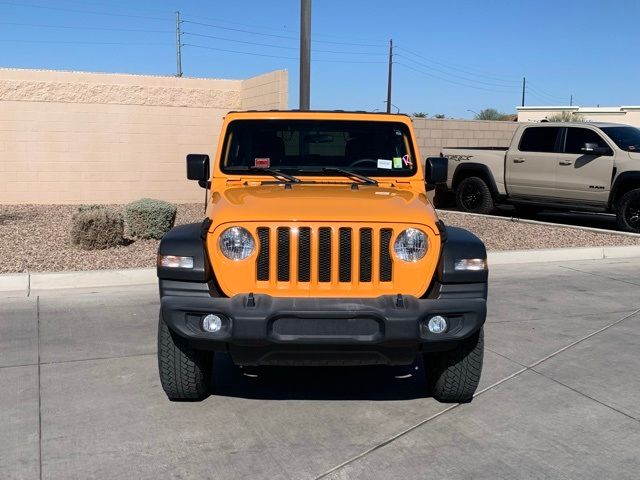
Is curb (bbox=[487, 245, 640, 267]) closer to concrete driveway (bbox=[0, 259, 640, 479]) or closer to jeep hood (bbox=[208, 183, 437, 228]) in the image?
concrete driveway (bbox=[0, 259, 640, 479])

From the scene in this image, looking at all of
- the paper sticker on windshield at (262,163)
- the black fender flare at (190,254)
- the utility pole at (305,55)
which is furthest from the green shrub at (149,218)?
the black fender flare at (190,254)

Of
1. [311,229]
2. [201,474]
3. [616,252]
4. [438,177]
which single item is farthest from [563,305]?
[201,474]

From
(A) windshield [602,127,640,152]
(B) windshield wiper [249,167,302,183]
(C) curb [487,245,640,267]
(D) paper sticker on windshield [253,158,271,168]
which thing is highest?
(A) windshield [602,127,640,152]

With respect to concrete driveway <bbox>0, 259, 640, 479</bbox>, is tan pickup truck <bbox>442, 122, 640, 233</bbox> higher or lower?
higher

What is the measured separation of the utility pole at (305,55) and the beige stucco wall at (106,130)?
12.8 ft

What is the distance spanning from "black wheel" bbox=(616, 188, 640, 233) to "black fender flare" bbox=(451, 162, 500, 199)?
8.35 ft

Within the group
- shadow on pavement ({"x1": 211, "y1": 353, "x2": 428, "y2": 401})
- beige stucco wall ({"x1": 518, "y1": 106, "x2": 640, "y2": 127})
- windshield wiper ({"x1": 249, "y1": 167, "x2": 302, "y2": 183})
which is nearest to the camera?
shadow on pavement ({"x1": 211, "y1": 353, "x2": 428, "y2": 401})

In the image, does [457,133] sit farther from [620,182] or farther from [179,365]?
[179,365]

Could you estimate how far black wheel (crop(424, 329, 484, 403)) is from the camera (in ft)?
14.6

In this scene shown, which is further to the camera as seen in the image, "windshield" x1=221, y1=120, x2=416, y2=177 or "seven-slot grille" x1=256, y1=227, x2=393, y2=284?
"windshield" x1=221, y1=120, x2=416, y2=177

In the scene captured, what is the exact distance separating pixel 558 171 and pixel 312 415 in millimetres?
10009

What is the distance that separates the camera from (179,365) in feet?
14.4

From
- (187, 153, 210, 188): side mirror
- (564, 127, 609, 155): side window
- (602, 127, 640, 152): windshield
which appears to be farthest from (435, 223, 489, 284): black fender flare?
(564, 127, 609, 155): side window

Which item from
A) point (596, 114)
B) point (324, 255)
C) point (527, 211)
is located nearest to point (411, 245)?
point (324, 255)
